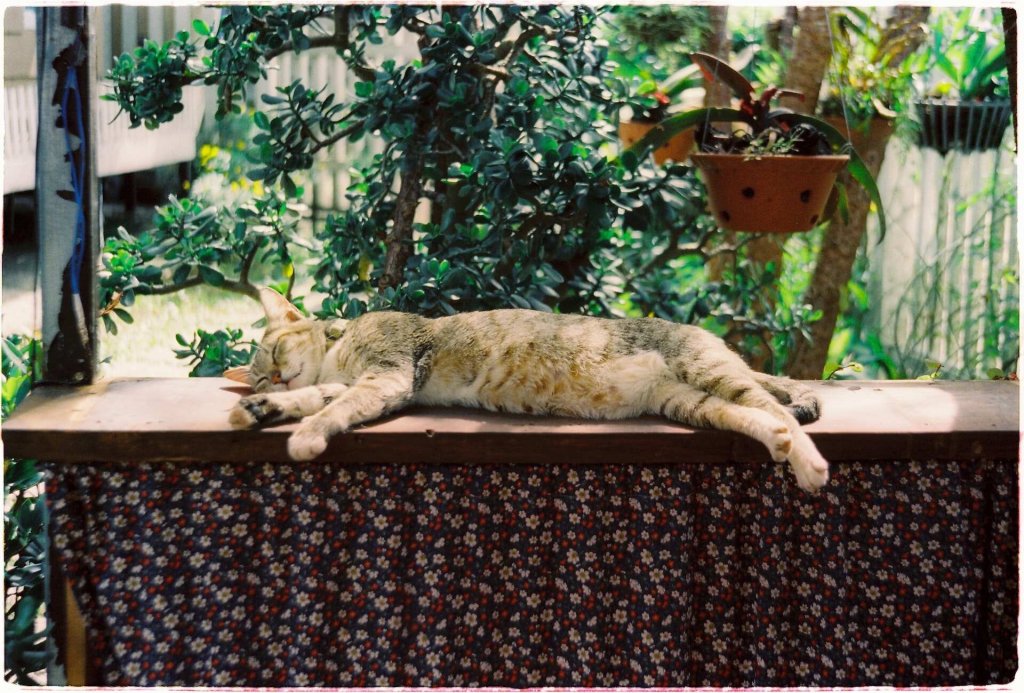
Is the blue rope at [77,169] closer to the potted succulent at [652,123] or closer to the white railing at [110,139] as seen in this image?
the white railing at [110,139]

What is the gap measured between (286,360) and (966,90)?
10.8 ft

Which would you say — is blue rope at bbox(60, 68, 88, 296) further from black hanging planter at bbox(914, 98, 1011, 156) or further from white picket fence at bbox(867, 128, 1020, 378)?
white picket fence at bbox(867, 128, 1020, 378)

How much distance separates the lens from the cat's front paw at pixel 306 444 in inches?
71.9

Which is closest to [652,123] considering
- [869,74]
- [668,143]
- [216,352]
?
[668,143]

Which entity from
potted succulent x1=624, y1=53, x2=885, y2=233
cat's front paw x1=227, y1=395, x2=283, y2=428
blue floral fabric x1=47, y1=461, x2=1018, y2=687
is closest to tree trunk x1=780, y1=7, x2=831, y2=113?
potted succulent x1=624, y1=53, x2=885, y2=233

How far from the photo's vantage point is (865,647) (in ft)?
6.66

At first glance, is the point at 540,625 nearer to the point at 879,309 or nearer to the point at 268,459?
the point at 268,459

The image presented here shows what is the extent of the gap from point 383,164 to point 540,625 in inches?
58.1

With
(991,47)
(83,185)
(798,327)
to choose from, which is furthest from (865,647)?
(991,47)

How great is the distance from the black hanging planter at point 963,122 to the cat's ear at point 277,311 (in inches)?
117

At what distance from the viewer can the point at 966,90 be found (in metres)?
4.08

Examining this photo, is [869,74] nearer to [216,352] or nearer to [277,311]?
[277,311]

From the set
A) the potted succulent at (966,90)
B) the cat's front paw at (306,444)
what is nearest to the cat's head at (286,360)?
the cat's front paw at (306,444)

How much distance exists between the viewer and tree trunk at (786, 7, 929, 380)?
3979 millimetres
